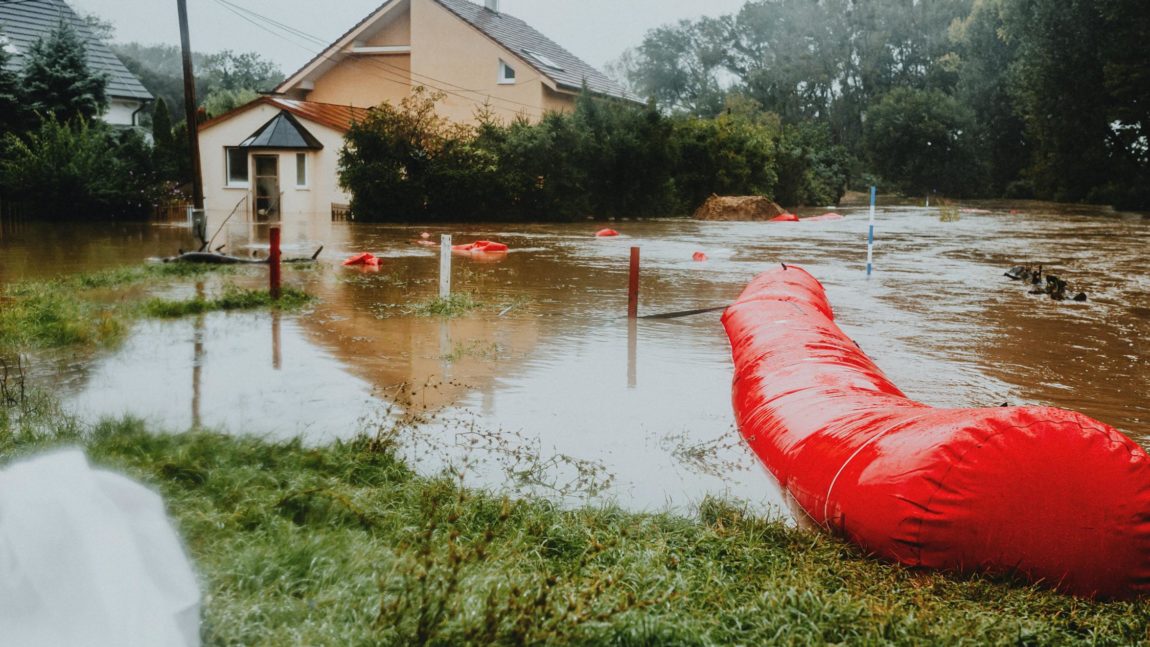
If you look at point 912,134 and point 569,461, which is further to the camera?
point 912,134

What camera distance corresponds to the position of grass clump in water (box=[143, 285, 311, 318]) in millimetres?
9961

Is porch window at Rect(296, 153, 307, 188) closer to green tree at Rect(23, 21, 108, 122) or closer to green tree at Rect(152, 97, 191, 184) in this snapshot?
green tree at Rect(152, 97, 191, 184)

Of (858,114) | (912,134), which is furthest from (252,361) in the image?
(858,114)

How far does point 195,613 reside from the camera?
2758 millimetres

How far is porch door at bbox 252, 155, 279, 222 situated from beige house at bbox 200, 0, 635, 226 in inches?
1.3

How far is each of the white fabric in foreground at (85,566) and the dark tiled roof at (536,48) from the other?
29.4m

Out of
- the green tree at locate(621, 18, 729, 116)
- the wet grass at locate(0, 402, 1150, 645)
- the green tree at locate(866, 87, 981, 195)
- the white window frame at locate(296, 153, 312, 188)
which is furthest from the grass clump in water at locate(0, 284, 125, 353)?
the green tree at locate(621, 18, 729, 116)

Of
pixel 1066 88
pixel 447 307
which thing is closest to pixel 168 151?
pixel 447 307

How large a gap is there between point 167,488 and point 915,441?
3.19 meters

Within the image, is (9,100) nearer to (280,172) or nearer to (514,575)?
(280,172)

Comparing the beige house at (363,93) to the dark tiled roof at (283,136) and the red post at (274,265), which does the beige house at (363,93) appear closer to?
the dark tiled roof at (283,136)

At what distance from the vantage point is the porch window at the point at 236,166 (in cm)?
3425

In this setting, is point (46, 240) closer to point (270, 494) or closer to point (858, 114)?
point (270, 494)

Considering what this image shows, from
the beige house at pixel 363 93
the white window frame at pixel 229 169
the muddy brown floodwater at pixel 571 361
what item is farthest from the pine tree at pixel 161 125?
the muddy brown floodwater at pixel 571 361
